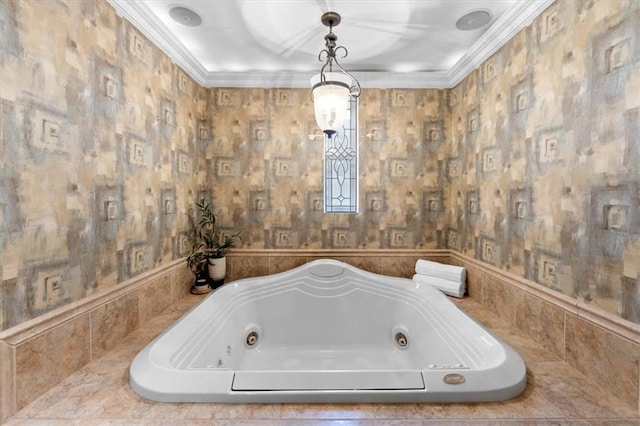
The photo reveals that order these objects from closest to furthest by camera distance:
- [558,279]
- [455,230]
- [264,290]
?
[558,279]
[264,290]
[455,230]

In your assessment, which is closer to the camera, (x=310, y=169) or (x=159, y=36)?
(x=159, y=36)

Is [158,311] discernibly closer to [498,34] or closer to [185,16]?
[185,16]

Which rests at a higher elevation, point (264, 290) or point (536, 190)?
point (536, 190)

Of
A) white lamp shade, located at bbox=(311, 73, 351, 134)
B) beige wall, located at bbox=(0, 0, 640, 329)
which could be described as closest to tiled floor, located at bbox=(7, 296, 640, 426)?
beige wall, located at bbox=(0, 0, 640, 329)

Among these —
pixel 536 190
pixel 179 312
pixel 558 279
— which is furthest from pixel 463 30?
pixel 179 312

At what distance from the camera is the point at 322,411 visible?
0.93 meters

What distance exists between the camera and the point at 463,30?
1.81m

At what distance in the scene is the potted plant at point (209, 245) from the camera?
2.27 m

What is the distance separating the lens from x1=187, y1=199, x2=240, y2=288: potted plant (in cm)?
227

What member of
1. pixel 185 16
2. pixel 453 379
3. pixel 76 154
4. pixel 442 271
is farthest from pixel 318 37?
pixel 453 379

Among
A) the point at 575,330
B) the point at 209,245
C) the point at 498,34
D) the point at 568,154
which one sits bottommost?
the point at 575,330

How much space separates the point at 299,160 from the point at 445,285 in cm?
159

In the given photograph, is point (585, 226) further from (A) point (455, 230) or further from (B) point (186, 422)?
(B) point (186, 422)

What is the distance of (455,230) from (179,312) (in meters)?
2.25
